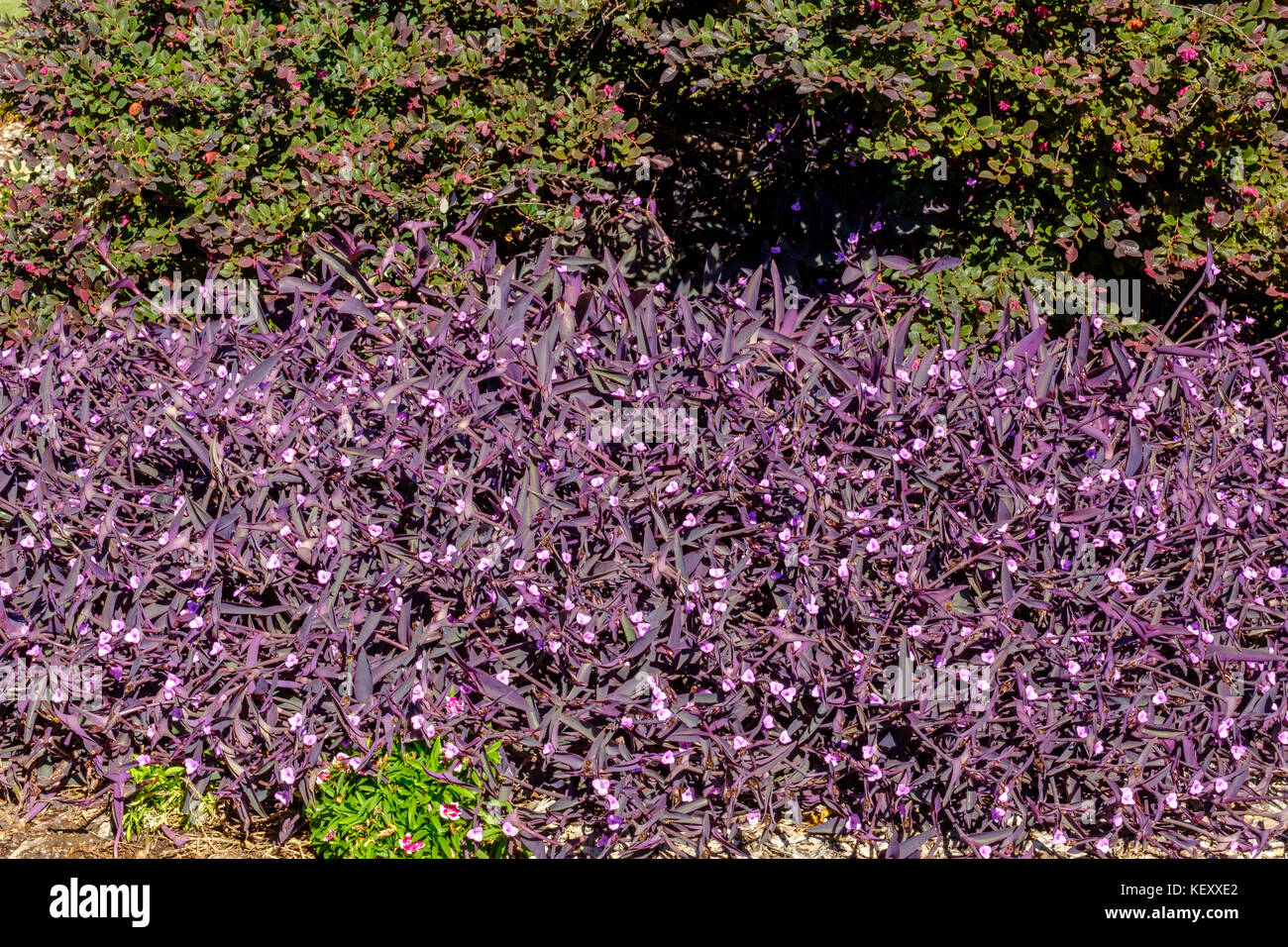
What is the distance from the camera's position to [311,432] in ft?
9.75

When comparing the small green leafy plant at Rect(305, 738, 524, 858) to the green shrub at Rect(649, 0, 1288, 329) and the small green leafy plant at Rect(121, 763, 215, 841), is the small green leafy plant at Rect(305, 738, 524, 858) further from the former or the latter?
the green shrub at Rect(649, 0, 1288, 329)

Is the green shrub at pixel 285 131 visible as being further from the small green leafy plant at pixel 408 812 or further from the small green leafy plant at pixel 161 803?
the small green leafy plant at pixel 408 812

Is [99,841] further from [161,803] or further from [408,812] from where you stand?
[408,812]

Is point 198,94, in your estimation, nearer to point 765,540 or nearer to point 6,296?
point 6,296

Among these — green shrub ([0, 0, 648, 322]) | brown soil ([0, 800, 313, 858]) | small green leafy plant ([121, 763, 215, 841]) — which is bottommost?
brown soil ([0, 800, 313, 858])

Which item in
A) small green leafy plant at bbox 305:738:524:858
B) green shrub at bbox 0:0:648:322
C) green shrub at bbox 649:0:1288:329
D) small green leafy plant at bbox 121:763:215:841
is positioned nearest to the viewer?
small green leafy plant at bbox 305:738:524:858

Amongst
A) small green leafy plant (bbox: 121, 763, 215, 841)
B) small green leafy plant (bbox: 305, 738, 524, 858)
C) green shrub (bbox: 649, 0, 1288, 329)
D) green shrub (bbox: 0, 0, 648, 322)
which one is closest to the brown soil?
small green leafy plant (bbox: 121, 763, 215, 841)

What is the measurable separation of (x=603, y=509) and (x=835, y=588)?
58 cm

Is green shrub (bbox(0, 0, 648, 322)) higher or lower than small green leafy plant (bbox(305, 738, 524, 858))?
higher

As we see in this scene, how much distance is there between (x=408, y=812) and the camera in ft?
8.60

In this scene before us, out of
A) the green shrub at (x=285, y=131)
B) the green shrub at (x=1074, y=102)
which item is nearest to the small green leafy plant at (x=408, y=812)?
the green shrub at (x=285, y=131)

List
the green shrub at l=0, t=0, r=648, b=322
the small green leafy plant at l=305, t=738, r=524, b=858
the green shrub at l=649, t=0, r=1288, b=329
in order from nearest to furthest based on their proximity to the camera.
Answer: the small green leafy plant at l=305, t=738, r=524, b=858
the green shrub at l=649, t=0, r=1288, b=329
the green shrub at l=0, t=0, r=648, b=322

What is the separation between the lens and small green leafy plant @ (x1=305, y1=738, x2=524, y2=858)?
2.62m

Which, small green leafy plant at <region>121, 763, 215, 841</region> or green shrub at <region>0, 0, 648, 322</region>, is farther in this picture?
green shrub at <region>0, 0, 648, 322</region>
